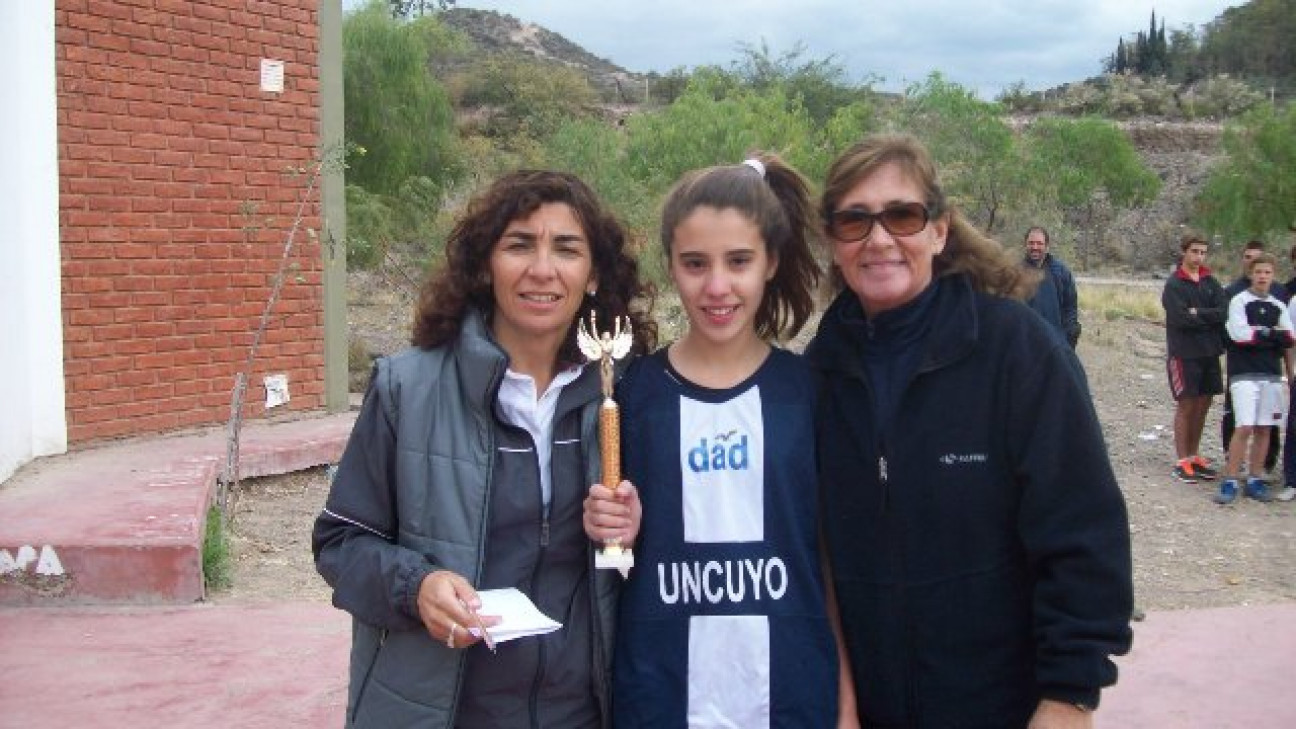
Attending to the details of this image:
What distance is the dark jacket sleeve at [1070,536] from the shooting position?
2.06 meters

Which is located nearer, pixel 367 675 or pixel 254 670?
pixel 367 675

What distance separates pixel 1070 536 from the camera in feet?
6.78

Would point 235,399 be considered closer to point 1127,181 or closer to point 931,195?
point 931,195

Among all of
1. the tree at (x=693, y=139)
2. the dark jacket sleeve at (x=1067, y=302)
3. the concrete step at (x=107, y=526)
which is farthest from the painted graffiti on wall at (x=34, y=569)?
the tree at (x=693, y=139)

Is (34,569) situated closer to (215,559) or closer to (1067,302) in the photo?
(215,559)

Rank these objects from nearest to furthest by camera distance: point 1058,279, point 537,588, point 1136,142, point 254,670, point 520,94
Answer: point 537,588 → point 254,670 → point 1058,279 → point 520,94 → point 1136,142

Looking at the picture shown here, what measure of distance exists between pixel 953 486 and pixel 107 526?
4481mm

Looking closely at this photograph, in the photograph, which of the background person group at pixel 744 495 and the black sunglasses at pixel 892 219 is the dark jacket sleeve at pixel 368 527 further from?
the black sunglasses at pixel 892 219

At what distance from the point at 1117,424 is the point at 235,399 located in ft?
28.8

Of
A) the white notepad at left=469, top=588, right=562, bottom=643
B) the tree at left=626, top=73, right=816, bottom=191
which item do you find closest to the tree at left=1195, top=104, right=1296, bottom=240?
the tree at left=626, top=73, right=816, bottom=191

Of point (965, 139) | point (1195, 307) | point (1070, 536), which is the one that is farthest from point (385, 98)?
point (1070, 536)

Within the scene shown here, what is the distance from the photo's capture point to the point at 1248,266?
29.9 feet

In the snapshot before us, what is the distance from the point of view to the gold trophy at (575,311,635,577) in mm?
2184

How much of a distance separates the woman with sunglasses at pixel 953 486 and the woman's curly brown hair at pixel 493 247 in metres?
0.46
